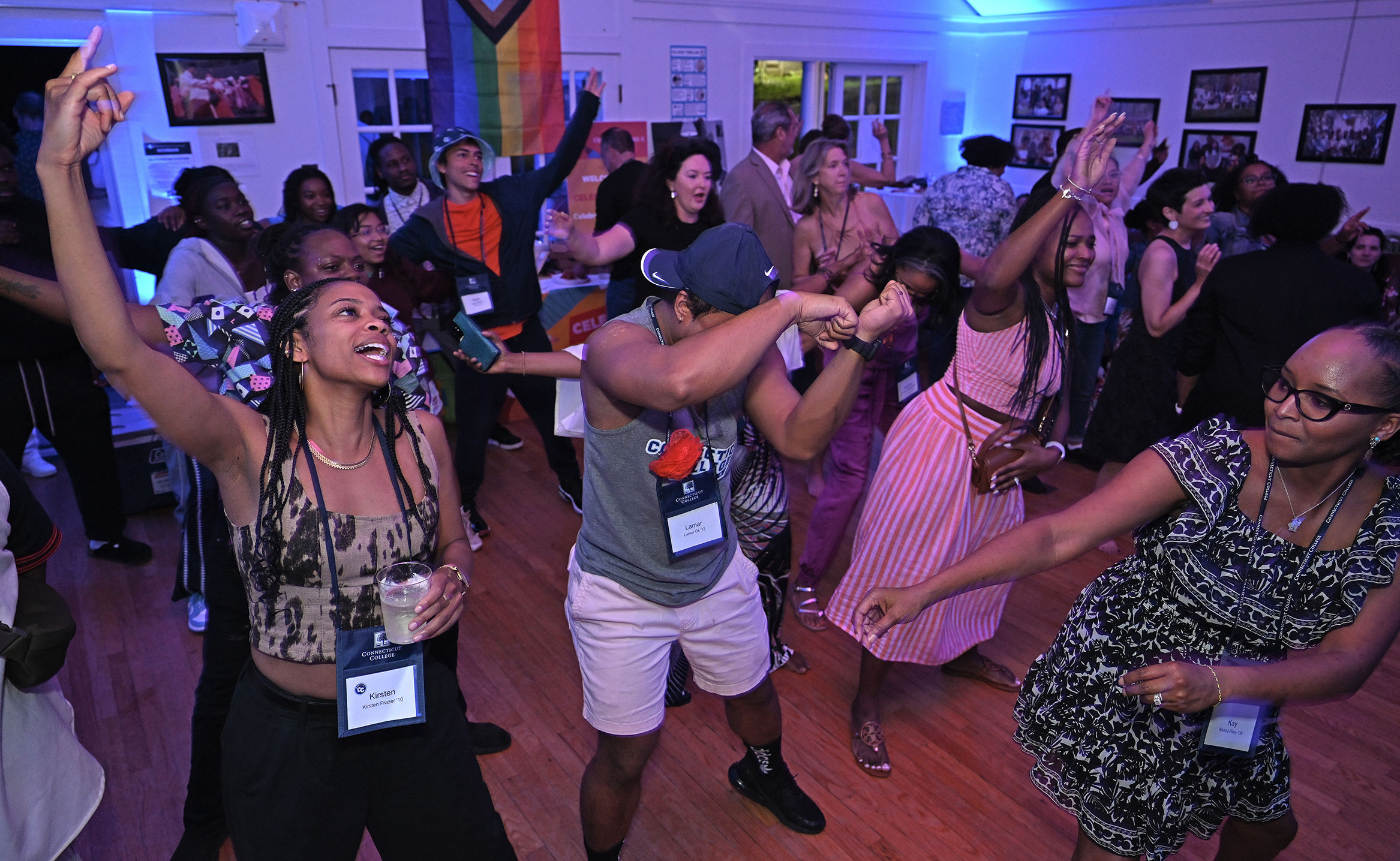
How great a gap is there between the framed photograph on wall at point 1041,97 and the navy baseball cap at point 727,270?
30.4 feet

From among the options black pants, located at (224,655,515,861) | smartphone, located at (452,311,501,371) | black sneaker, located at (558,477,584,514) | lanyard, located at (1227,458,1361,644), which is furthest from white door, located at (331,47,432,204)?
lanyard, located at (1227,458,1361,644)

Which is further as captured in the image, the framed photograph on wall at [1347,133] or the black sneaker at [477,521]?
the framed photograph on wall at [1347,133]

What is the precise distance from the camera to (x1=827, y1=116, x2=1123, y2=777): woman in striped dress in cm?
271

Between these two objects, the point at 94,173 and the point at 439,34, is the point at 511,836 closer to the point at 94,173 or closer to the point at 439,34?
the point at 439,34

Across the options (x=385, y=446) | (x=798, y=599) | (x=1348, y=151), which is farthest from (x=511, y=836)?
(x=1348, y=151)

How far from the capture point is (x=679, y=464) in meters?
1.88

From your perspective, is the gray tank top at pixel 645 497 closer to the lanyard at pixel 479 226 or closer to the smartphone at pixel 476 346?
the smartphone at pixel 476 346

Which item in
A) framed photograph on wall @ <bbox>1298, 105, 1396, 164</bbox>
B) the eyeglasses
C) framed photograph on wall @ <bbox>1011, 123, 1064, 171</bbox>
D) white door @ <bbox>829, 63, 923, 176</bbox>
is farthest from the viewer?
framed photograph on wall @ <bbox>1011, 123, 1064, 171</bbox>

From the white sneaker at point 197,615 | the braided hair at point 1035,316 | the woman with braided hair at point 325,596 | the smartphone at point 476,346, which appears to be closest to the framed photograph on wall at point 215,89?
the white sneaker at point 197,615

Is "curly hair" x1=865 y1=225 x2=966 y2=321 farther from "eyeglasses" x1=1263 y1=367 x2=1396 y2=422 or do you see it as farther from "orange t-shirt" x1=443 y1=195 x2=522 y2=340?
"orange t-shirt" x1=443 y1=195 x2=522 y2=340

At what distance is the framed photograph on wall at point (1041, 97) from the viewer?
9.70 metres

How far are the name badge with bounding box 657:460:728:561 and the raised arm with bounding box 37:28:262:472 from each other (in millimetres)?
927

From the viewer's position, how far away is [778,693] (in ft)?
10.7

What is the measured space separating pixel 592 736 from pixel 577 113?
8.90 ft
